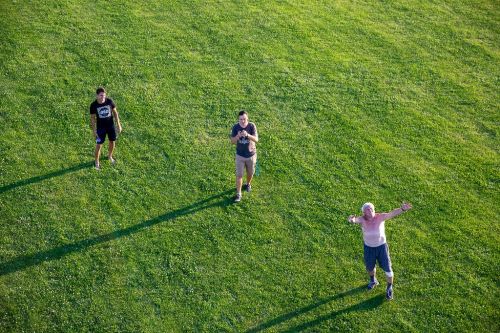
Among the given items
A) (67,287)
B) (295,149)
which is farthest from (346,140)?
(67,287)

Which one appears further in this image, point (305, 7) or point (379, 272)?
point (305, 7)

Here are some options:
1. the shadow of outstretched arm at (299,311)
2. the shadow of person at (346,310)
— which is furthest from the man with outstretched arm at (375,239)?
the shadow of outstretched arm at (299,311)

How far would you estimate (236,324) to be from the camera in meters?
11.8

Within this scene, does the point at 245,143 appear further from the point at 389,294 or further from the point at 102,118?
the point at 389,294

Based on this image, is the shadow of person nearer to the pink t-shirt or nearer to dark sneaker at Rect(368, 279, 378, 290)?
dark sneaker at Rect(368, 279, 378, 290)

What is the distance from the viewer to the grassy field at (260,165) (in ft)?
40.0

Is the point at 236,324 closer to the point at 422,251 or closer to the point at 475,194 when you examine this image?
the point at 422,251

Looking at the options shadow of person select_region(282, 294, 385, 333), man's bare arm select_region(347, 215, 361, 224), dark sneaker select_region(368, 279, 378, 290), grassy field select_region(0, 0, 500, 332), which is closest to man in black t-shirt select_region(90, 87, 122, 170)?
grassy field select_region(0, 0, 500, 332)

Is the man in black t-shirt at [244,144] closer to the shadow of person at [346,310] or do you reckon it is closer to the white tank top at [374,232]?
the white tank top at [374,232]

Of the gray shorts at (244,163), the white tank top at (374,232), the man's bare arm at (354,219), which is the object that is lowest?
the white tank top at (374,232)

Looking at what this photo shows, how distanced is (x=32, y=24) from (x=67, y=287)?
36.5 feet

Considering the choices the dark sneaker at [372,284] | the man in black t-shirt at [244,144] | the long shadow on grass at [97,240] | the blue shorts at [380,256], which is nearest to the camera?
the blue shorts at [380,256]

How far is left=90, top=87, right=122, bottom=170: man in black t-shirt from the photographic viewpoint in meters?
13.6

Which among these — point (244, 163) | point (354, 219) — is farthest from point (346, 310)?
point (244, 163)
